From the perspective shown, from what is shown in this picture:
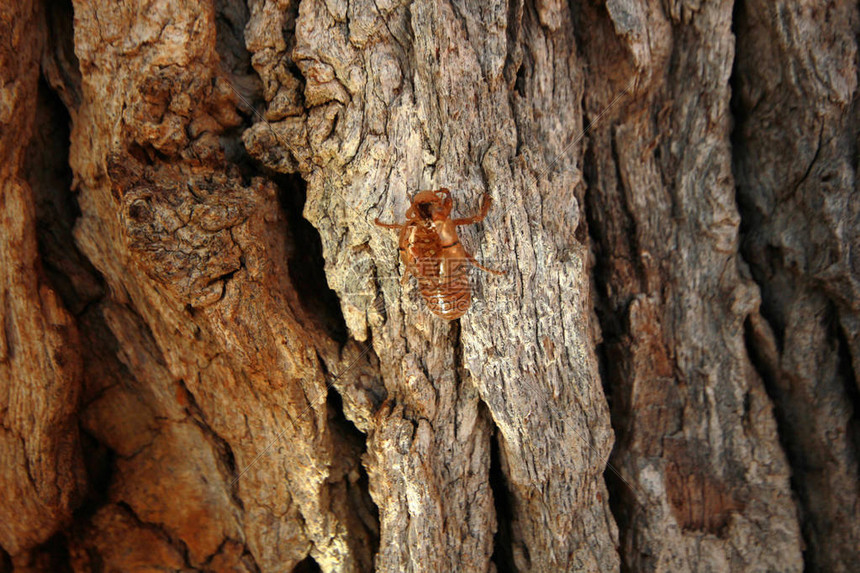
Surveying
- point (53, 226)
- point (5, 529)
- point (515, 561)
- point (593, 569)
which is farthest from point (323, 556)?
point (53, 226)

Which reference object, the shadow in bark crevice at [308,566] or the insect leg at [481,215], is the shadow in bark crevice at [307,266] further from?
the shadow in bark crevice at [308,566]

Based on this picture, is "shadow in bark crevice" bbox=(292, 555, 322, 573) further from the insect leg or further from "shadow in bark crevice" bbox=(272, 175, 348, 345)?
the insect leg

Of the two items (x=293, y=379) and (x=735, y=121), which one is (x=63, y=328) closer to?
(x=293, y=379)

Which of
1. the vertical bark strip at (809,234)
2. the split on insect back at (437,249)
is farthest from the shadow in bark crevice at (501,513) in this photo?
the vertical bark strip at (809,234)

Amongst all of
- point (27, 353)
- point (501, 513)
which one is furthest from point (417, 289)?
point (27, 353)

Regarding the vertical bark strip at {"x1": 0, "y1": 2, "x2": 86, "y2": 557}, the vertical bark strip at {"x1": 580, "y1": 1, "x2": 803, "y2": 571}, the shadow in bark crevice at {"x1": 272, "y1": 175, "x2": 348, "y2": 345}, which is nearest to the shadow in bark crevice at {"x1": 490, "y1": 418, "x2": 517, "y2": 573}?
the vertical bark strip at {"x1": 580, "y1": 1, "x2": 803, "y2": 571}

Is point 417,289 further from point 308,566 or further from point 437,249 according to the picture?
point 308,566
